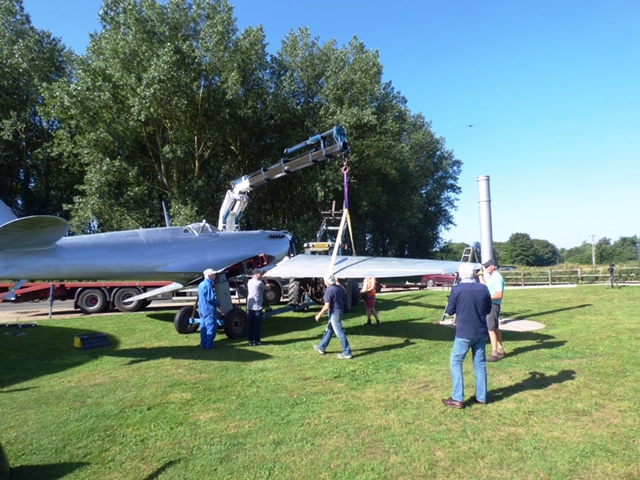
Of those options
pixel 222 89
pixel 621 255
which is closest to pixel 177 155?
→ pixel 222 89

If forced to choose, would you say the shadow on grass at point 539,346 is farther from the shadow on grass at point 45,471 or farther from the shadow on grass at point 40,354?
the shadow on grass at point 40,354

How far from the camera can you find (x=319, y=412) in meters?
5.42

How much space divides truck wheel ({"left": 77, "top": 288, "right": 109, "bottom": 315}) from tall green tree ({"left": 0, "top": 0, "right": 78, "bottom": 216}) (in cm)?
1315

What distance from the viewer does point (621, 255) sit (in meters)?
92.1

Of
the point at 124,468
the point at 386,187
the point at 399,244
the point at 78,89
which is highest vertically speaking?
the point at 78,89

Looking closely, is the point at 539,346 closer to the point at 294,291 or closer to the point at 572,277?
the point at 294,291

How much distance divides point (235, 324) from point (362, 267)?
11.3ft

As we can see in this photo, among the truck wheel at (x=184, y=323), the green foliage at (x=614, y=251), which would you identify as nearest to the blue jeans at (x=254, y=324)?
the truck wheel at (x=184, y=323)

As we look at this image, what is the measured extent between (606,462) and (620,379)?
117 inches

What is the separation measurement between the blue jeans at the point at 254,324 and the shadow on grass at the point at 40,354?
10.3ft

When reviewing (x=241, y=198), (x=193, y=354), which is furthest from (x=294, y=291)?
(x=193, y=354)

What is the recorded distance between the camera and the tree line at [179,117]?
22.3m

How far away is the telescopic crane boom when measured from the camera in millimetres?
12266

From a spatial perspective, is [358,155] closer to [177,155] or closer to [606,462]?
[177,155]
